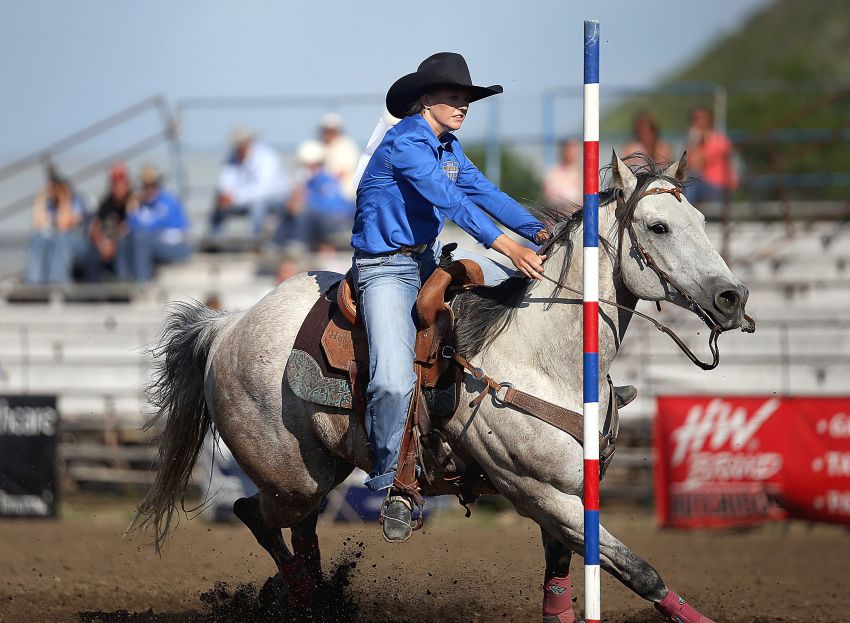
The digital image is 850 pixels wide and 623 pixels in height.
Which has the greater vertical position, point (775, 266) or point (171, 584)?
point (775, 266)

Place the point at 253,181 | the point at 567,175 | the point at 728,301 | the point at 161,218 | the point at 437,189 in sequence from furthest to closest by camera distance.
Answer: the point at 253,181 < the point at 161,218 < the point at 567,175 < the point at 437,189 < the point at 728,301

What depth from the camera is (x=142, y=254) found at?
13.9 meters

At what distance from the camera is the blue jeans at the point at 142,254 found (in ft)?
45.5

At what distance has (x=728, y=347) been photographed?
11.6 metres

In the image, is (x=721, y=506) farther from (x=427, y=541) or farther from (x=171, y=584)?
(x=171, y=584)

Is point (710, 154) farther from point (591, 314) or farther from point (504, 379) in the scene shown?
point (591, 314)

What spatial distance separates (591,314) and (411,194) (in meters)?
1.21

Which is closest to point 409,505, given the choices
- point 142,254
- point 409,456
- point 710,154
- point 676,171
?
point 409,456

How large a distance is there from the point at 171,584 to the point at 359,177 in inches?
138

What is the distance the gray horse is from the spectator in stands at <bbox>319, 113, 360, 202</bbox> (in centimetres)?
784

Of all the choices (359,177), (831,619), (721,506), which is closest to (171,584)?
(359,177)

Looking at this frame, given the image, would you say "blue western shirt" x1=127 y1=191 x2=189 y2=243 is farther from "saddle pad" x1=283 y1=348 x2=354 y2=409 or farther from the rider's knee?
the rider's knee

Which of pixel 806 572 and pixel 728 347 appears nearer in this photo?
pixel 806 572

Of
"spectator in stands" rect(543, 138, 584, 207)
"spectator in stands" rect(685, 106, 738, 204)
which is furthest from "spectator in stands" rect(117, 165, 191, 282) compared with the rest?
"spectator in stands" rect(685, 106, 738, 204)
